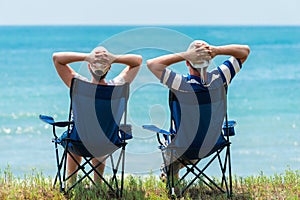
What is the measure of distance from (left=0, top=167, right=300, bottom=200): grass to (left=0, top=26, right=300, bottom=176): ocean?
0.78 metres

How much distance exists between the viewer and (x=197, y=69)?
15.5 ft

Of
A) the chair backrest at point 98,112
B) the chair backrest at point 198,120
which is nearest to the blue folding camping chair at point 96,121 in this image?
the chair backrest at point 98,112

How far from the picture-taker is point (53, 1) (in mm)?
52719

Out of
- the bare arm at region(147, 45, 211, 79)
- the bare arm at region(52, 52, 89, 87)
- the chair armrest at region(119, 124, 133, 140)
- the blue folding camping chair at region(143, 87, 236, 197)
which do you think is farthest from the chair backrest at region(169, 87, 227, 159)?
the bare arm at region(52, 52, 89, 87)

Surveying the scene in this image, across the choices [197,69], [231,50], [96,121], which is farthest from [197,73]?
[96,121]

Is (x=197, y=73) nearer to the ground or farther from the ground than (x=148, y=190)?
farther from the ground

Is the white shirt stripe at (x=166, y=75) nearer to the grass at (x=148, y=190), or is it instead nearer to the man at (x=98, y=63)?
the man at (x=98, y=63)

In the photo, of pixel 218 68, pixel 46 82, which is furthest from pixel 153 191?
pixel 46 82

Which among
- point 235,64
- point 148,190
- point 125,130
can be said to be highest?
point 235,64

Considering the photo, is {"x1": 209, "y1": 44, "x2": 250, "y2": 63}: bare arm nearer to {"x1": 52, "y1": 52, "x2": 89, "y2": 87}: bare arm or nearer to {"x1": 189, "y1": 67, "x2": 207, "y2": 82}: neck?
{"x1": 189, "y1": 67, "x2": 207, "y2": 82}: neck

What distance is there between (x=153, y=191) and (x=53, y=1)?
49.0m

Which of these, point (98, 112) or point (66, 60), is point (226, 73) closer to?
point (98, 112)

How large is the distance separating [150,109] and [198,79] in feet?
7.21

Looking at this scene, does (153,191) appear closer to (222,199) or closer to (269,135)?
(222,199)
